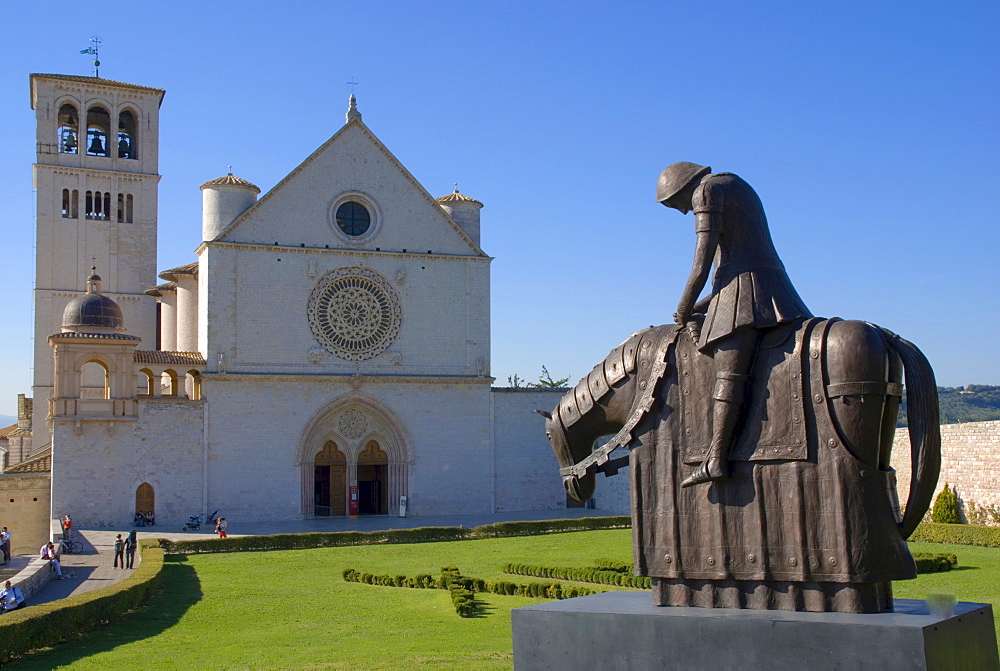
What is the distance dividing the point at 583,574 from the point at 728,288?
15118 mm

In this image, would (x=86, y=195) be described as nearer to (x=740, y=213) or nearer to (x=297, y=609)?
(x=297, y=609)

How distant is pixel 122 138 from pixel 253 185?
554 inches

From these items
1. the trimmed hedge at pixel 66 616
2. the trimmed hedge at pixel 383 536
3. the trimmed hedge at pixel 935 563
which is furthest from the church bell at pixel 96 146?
the trimmed hedge at pixel 935 563

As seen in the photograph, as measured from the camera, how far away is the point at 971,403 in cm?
13175

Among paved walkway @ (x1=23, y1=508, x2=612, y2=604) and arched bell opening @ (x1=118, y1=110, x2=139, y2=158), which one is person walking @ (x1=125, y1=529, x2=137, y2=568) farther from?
arched bell opening @ (x1=118, y1=110, x2=139, y2=158)

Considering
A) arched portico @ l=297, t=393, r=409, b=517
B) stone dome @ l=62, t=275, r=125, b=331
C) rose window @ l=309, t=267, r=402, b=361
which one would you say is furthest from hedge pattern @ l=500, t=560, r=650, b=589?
stone dome @ l=62, t=275, r=125, b=331

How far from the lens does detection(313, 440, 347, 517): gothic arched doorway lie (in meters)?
38.8

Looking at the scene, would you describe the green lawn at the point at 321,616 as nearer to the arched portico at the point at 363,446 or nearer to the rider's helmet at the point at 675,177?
the rider's helmet at the point at 675,177

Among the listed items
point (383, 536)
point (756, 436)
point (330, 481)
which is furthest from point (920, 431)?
point (330, 481)

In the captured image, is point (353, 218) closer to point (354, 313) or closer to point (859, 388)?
point (354, 313)

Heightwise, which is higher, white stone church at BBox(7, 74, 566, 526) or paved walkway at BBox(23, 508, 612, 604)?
white stone church at BBox(7, 74, 566, 526)

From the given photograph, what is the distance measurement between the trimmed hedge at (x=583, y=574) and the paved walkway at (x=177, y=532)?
361 inches

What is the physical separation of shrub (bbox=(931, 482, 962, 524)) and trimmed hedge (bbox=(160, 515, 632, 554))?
9755 mm

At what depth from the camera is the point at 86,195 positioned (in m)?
47.5
